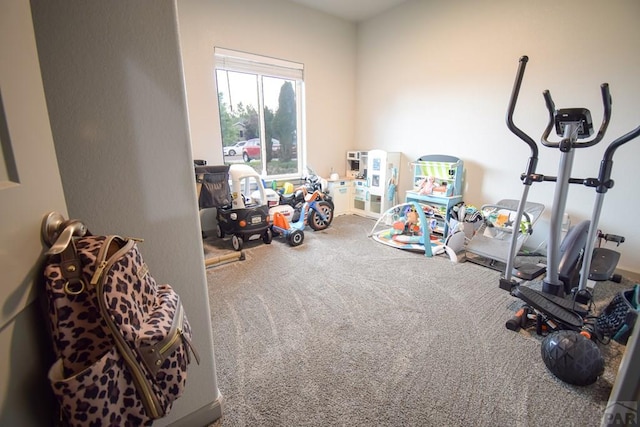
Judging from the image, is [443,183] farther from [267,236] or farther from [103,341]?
[103,341]

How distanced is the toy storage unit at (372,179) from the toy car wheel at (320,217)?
95 centimetres

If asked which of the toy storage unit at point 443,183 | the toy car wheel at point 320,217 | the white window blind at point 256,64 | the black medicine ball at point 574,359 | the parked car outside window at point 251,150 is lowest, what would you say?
the black medicine ball at point 574,359

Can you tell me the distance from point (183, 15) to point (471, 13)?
3356mm

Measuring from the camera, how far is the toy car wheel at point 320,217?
12.4ft

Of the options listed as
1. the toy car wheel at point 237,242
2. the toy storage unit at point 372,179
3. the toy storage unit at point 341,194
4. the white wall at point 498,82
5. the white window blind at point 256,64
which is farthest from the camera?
the toy storage unit at point 341,194

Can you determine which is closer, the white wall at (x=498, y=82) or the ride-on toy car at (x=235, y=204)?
the white wall at (x=498, y=82)

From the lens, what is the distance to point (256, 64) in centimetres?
379

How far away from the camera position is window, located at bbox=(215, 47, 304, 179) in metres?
3.68

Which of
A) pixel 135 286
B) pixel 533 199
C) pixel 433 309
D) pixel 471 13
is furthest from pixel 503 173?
pixel 135 286

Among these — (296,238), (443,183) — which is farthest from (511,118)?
(296,238)

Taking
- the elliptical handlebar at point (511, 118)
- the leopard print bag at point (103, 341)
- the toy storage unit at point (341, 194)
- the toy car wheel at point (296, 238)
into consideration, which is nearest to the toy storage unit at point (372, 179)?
the toy storage unit at point (341, 194)

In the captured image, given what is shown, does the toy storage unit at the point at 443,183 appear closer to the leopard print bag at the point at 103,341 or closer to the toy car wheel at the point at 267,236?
the toy car wheel at the point at 267,236

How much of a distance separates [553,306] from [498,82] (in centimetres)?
263

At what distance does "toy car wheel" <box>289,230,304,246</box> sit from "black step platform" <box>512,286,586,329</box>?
2.17m
